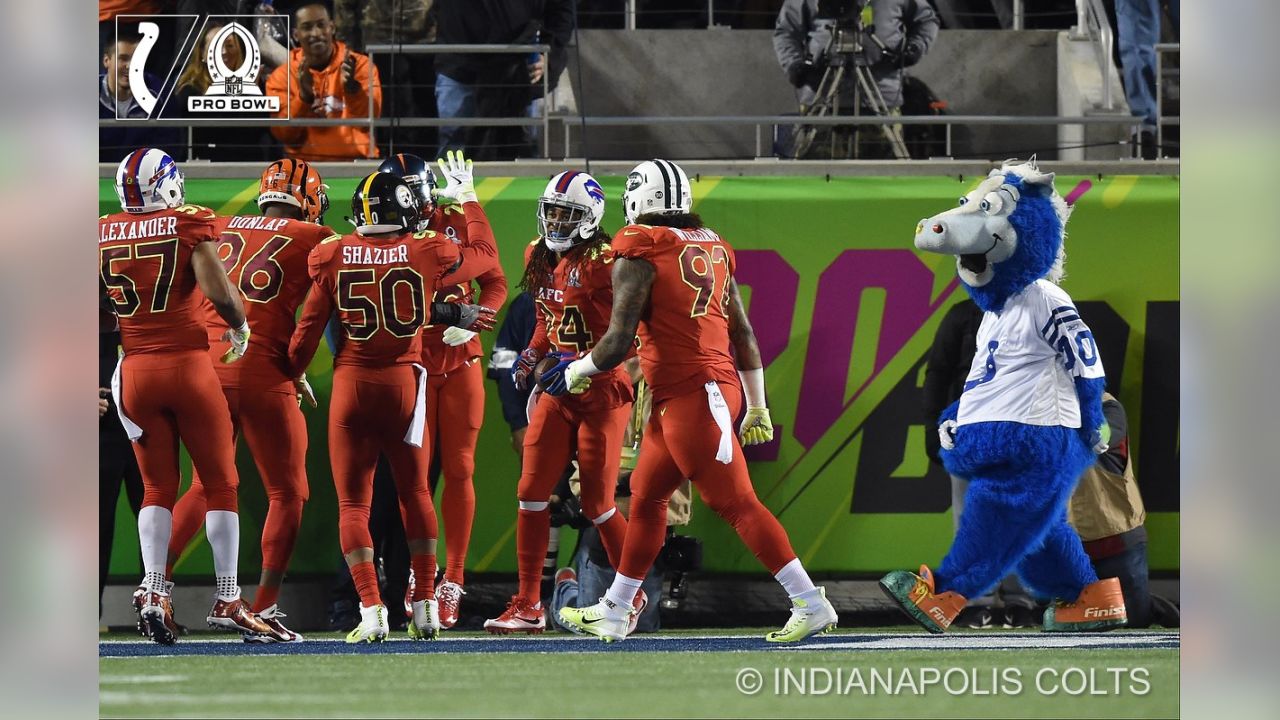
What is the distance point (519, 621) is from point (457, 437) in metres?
0.85

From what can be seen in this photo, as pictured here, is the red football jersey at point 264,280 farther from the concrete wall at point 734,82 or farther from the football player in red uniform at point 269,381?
the concrete wall at point 734,82

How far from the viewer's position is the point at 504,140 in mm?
8414

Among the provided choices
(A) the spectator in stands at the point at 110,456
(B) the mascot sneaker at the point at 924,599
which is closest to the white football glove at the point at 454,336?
(A) the spectator in stands at the point at 110,456

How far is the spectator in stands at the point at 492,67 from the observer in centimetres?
838

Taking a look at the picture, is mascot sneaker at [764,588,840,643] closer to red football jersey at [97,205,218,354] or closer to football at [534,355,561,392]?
football at [534,355,561,392]

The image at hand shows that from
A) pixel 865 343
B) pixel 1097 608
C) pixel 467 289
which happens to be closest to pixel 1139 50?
pixel 865 343

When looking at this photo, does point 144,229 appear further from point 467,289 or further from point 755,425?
point 755,425

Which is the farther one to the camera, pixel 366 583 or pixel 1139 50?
pixel 1139 50

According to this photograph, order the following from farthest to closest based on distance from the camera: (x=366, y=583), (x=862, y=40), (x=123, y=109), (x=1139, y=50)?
1. (x=1139, y=50)
2. (x=862, y=40)
3. (x=123, y=109)
4. (x=366, y=583)

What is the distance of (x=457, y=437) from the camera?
Result: 23.1 feet
